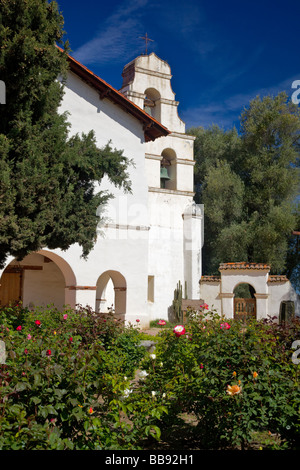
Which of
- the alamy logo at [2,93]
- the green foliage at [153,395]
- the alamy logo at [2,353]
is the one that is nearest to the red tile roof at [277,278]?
the green foliage at [153,395]

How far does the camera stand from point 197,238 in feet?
66.5

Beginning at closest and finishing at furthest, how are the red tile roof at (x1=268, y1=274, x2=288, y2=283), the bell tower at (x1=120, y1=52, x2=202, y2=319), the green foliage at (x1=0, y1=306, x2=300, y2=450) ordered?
the green foliage at (x1=0, y1=306, x2=300, y2=450), the bell tower at (x1=120, y1=52, x2=202, y2=319), the red tile roof at (x1=268, y1=274, x2=288, y2=283)

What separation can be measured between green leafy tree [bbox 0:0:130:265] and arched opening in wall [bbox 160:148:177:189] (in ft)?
40.3

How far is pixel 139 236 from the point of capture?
14367 millimetres

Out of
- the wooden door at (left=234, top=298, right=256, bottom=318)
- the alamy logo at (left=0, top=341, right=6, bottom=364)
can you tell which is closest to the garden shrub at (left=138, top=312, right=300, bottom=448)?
the alamy logo at (left=0, top=341, right=6, bottom=364)

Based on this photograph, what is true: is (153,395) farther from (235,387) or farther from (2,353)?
(2,353)

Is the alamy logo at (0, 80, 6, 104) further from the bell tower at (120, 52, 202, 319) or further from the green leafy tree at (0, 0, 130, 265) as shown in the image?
the bell tower at (120, 52, 202, 319)

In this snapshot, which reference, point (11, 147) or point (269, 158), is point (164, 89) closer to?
point (269, 158)

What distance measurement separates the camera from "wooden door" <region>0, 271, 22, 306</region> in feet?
51.5

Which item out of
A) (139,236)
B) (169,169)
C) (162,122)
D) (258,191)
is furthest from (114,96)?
(258,191)

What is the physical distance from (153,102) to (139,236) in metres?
8.24

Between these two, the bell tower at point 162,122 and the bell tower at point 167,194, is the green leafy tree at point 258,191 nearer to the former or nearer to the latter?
the bell tower at point 167,194
